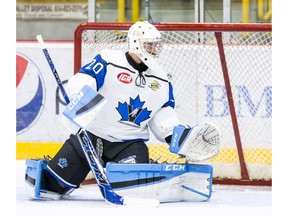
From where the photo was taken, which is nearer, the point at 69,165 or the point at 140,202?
the point at 140,202

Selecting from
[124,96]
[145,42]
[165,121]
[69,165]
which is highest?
[145,42]

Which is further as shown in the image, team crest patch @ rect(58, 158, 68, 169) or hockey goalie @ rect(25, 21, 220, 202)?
team crest patch @ rect(58, 158, 68, 169)

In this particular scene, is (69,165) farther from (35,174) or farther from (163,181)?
(163,181)

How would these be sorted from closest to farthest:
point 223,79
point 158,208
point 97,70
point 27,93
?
point 158,208
point 97,70
point 223,79
point 27,93

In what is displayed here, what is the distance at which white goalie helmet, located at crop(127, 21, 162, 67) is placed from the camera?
332 centimetres

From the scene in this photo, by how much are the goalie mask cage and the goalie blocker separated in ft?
2.90

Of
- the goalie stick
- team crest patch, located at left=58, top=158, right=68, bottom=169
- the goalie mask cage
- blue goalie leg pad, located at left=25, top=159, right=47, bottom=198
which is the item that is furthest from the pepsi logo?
the goalie stick

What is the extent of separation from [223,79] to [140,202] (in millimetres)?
1646

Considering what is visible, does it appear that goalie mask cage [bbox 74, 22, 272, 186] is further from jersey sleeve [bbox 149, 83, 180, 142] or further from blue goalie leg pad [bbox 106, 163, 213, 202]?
blue goalie leg pad [bbox 106, 163, 213, 202]

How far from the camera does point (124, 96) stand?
3334 mm

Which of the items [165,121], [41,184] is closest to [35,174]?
[41,184]

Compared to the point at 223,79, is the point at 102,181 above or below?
below
